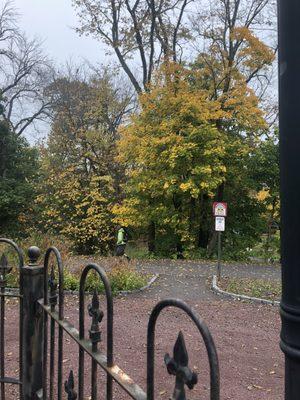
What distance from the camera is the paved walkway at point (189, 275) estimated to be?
1067cm

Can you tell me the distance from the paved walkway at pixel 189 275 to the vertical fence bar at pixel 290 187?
912cm

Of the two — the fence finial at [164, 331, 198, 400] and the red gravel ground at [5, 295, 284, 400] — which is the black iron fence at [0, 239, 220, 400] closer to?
the fence finial at [164, 331, 198, 400]

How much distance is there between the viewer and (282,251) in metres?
1.19

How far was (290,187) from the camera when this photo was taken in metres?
1.14

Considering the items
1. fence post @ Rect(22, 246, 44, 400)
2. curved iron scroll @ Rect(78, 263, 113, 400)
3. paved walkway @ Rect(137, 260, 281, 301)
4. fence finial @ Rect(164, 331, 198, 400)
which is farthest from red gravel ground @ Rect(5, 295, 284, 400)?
fence finial @ Rect(164, 331, 198, 400)

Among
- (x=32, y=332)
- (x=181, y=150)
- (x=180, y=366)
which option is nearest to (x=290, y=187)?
(x=180, y=366)

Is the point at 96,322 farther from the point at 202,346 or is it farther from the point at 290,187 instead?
the point at 202,346

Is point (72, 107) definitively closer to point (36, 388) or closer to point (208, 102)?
point (208, 102)

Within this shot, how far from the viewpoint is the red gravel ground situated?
4.95 metres

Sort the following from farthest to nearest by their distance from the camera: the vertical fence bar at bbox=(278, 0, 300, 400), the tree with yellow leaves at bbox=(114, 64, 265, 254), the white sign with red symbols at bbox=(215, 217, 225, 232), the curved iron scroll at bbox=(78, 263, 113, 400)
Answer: the tree with yellow leaves at bbox=(114, 64, 265, 254)
the white sign with red symbols at bbox=(215, 217, 225, 232)
the curved iron scroll at bbox=(78, 263, 113, 400)
the vertical fence bar at bbox=(278, 0, 300, 400)

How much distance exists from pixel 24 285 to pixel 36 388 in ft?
1.80

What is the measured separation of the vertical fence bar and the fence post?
5.29 ft

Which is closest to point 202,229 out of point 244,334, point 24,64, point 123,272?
point 123,272

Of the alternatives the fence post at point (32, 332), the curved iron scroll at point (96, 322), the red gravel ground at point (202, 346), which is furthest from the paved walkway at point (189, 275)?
the curved iron scroll at point (96, 322)
